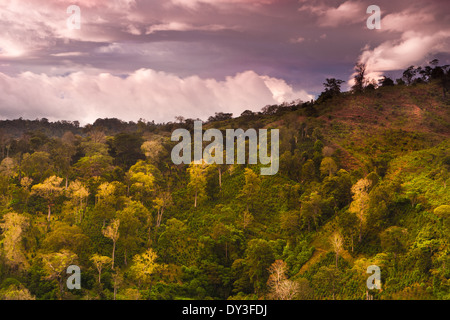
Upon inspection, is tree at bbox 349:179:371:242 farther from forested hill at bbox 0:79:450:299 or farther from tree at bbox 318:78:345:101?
tree at bbox 318:78:345:101

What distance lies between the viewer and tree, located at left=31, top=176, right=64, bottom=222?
175 ft

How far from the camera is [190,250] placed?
48.2 meters

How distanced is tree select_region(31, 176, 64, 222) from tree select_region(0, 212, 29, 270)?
769 cm

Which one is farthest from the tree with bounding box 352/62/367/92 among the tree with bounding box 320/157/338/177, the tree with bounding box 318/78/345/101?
the tree with bounding box 320/157/338/177

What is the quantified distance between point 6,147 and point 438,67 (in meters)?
145

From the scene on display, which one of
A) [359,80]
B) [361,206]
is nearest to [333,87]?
[359,80]

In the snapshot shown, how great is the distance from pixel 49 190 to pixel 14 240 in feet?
49.9

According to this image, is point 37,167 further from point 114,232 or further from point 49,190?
point 114,232

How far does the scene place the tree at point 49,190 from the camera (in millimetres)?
53344

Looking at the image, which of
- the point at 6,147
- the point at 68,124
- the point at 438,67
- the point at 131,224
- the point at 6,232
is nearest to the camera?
the point at 6,232

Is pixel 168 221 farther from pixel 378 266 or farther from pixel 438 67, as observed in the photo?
pixel 438 67

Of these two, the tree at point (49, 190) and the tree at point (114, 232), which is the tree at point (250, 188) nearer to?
the tree at point (114, 232)

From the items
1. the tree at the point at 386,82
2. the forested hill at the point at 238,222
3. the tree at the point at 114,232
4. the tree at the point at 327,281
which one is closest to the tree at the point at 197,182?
the forested hill at the point at 238,222

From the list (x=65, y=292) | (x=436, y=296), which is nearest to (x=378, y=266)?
(x=436, y=296)
